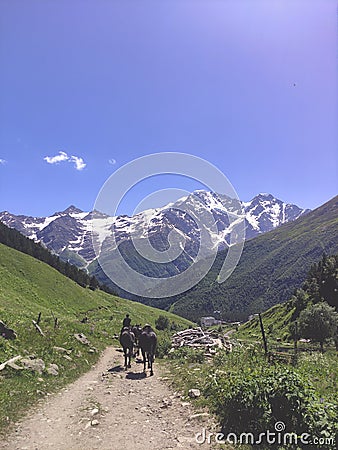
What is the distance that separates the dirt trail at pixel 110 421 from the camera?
9.23 m

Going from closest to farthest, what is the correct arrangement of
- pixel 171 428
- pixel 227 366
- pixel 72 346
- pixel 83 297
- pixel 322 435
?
pixel 322 435 → pixel 171 428 → pixel 227 366 → pixel 72 346 → pixel 83 297

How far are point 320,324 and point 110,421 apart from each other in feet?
206

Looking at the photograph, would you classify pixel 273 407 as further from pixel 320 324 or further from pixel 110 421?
pixel 320 324

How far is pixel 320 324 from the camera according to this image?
6362 centimetres

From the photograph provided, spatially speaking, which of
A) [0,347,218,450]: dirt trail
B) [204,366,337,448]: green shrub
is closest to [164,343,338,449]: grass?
[204,366,337,448]: green shrub

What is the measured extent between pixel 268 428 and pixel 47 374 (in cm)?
1141

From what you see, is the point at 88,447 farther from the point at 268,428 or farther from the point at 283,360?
the point at 283,360

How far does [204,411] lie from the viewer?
11461mm

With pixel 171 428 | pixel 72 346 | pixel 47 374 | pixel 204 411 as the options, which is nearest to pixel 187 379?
pixel 204 411

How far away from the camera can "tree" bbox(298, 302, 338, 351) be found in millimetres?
63219

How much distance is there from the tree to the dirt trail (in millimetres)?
57241

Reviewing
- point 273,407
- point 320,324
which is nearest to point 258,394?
point 273,407

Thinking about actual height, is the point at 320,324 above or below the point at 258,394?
below

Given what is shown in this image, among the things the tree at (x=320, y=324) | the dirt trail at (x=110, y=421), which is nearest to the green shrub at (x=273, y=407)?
the dirt trail at (x=110, y=421)
